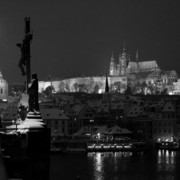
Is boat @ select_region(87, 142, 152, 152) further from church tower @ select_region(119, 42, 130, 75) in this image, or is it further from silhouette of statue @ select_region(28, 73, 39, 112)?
church tower @ select_region(119, 42, 130, 75)

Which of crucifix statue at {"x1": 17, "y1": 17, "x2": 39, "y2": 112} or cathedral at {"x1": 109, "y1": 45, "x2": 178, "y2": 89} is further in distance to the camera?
cathedral at {"x1": 109, "y1": 45, "x2": 178, "y2": 89}

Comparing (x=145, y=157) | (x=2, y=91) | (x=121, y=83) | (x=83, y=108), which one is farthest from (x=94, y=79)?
(x=145, y=157)

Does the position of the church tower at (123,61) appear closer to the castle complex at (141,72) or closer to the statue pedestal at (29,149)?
→ the castle complex at (141,72)

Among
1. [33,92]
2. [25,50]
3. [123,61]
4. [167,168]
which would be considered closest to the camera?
[33,92]

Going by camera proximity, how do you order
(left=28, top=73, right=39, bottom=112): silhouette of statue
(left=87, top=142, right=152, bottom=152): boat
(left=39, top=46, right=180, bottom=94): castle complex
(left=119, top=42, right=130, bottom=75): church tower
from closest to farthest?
(left=28, top=73, right=39, bottom=112): silhouette of statue
(left=87, top=142, right=152, bottom=152): boat
(left=39, top=46, right=180, bottom=94): castle complex
(left=119, top=42, right=130, bottom=75): church tower

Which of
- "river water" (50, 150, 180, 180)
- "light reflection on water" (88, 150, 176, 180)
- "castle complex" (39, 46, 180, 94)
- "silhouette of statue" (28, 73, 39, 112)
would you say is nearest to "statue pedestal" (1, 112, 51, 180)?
"silhouette of statue" (28, 73, 39, 112)

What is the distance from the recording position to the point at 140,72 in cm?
12712

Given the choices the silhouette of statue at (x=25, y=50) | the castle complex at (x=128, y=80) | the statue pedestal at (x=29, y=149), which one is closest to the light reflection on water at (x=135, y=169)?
the silhouette of statue at (x=25, y=50)

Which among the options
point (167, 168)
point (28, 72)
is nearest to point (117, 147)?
point (167, 168)

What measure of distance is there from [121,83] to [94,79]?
344 inches

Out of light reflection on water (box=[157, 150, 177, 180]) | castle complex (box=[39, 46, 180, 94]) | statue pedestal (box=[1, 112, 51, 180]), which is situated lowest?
light reflection on water (box=[157, 150, 177, 180])

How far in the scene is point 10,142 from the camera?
6.73m

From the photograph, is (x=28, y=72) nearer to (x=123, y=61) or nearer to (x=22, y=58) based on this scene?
(x=22, y=58)

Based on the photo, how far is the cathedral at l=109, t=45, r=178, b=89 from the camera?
115 metres
